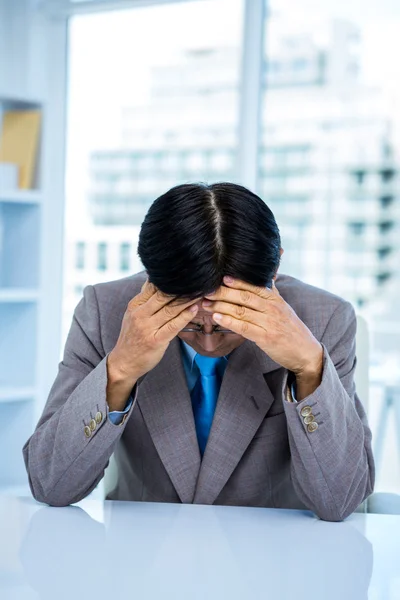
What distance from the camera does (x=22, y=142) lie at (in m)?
3.55

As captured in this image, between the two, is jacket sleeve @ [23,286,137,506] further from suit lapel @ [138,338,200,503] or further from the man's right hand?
suit lapel @ [138,338,200,503]

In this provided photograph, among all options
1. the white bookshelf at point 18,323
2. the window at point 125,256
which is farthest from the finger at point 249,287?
the window at point 125,256

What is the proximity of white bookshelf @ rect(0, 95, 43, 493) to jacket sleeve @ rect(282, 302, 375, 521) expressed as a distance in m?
2.40

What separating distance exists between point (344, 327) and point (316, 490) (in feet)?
1.15

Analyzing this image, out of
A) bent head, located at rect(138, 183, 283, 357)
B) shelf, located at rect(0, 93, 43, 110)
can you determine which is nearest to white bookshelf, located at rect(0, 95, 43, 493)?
shelf, located at rect(0, 93, 43, 110)

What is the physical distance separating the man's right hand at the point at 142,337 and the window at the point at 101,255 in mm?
2947

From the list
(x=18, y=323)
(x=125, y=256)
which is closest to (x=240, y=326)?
(x=18, y=323)

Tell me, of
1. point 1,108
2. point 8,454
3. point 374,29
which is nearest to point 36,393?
point 8,454

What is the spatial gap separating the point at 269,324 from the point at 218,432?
0.27 m

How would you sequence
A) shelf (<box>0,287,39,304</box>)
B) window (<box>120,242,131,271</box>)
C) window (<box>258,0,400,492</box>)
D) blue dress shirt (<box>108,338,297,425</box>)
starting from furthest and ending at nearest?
1. window (<box>120,242,131,271</box>)
2. window (<box>258,0,400,492</box>)
3. shelf (<box>0,287,39,304</box>)
4. blue dress shirt (<box>108,338,297,425</box>)

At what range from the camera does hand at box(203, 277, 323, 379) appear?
1.24 meters

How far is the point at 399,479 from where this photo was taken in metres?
3.78

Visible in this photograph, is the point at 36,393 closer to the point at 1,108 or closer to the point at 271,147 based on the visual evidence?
the point at 1,108

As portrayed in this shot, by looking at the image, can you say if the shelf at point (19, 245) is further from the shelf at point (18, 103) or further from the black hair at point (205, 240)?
the black hair at point (205, 240)
